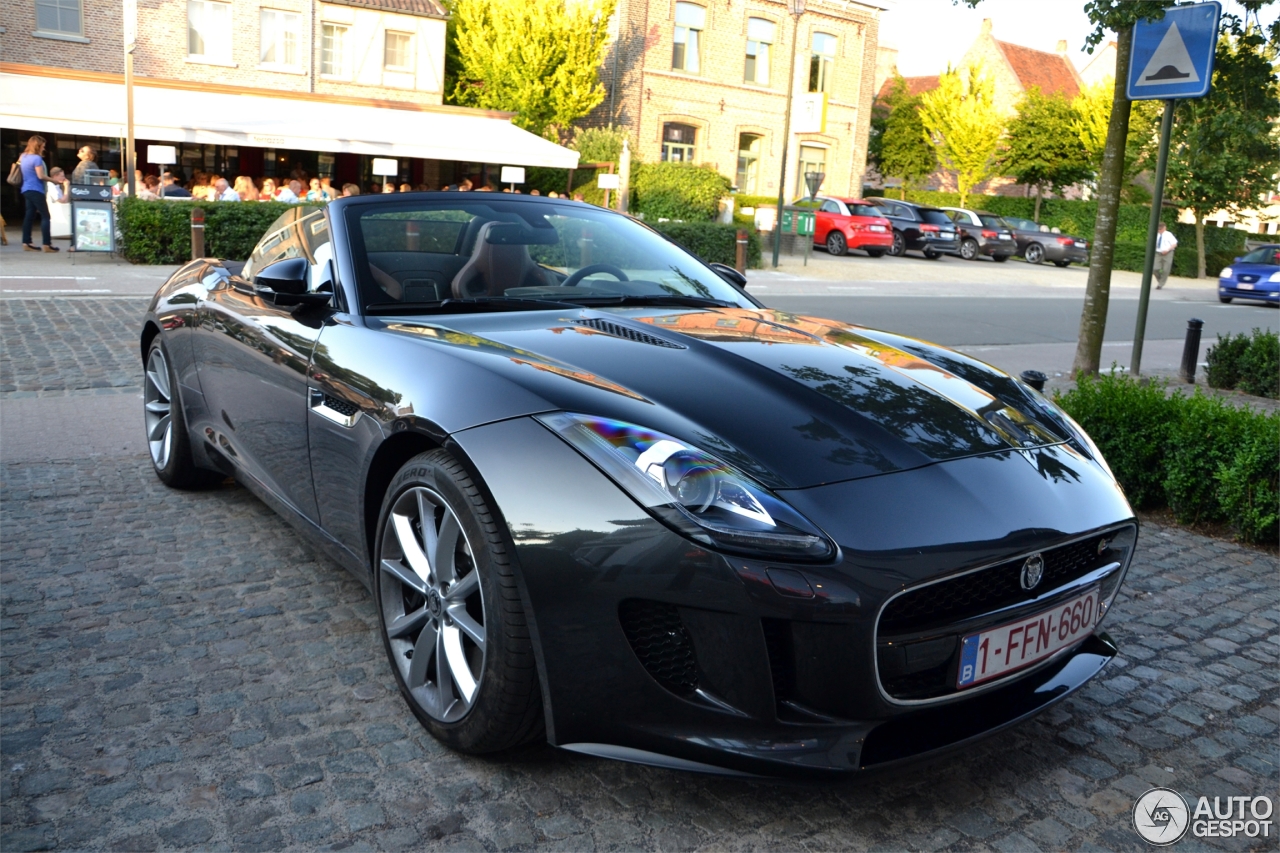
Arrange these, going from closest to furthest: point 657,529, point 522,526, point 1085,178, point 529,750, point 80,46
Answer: point 657,529
point 522,526
point 529,750
point 80,46
point 1085,178

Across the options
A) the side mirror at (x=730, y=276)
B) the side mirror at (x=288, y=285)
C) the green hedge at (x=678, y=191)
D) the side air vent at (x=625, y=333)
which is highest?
the green hedge at (x=678, y=191)

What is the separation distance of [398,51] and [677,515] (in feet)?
108

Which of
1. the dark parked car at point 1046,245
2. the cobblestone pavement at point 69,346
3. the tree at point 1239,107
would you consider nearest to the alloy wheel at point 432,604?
the cobblestone pavement at point 69,346

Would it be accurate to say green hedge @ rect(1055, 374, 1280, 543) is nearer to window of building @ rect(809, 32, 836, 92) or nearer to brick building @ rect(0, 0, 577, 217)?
brick building @ rect(0, 0, 577, 217)

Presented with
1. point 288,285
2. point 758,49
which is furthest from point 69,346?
point 758,49

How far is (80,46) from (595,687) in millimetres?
30734

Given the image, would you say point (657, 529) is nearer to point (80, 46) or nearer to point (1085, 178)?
point (80, 46)

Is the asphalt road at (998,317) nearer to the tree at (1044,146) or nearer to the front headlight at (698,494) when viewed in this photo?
the front headlight at (698,494)

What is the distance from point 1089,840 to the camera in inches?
102

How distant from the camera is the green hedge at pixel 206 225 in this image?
55.6 feet

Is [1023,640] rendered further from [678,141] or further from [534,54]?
[678,141]

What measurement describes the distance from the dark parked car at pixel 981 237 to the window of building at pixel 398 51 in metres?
17.0

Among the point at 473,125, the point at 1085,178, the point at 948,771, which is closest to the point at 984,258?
the point at 1085,178

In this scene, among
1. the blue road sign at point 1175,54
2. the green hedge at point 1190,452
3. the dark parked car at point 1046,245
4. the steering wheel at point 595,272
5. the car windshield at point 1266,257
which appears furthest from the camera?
the dark parked car at point 1046,245
